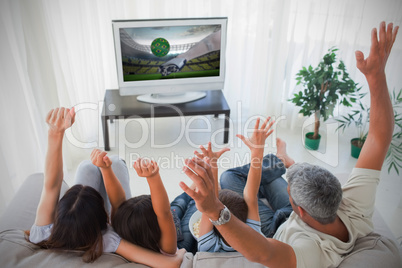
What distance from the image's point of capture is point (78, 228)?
1.32m

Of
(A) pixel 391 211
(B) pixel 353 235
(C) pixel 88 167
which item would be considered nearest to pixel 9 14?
(C) pixel 88 167

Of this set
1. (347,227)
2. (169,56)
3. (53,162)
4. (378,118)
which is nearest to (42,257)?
(53,162)

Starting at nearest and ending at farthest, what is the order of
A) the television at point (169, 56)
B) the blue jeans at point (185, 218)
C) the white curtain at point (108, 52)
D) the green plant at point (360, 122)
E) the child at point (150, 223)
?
the child at point (150, 223) < the blue jeans at point (185, 218) < the white curtain at point (108, 52) < the television at point (169, 56) < the green plant at point (360, 122)

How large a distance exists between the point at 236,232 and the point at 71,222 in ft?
2.13

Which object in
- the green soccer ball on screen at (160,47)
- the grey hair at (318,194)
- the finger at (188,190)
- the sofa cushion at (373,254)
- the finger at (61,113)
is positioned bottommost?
the sofa cushion at (373,254)

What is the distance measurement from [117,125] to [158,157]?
0.74 meters

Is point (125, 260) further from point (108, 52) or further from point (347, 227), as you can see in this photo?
point (108, 52)

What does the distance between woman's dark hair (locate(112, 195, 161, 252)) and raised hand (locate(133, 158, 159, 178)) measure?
18 cm

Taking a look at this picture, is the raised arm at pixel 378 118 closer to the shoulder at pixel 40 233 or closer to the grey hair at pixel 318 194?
the grey hair at pixel 318 194

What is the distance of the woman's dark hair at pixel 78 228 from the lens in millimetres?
1311

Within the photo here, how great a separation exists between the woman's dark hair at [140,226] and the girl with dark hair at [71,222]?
2 centimetres

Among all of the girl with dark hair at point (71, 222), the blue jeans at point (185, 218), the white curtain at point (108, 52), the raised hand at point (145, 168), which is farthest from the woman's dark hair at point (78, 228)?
the white curtain at point (108, 52)

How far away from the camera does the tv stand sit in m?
3.26

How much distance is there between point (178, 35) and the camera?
3.00 meters
